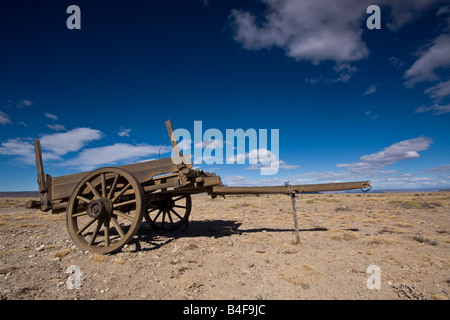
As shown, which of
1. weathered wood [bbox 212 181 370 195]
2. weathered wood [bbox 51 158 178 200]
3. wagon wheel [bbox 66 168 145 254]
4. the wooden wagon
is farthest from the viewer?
weathered wood [bbox 212 181 370 195]

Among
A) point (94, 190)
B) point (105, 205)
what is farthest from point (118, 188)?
point (105, 205)

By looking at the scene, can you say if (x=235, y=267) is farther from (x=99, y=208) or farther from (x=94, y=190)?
(x=94, y=190)

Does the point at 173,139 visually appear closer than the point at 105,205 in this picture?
Yes

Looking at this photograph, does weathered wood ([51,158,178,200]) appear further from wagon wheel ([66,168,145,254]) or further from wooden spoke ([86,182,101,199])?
wooden spoke ([86,182,101,199])

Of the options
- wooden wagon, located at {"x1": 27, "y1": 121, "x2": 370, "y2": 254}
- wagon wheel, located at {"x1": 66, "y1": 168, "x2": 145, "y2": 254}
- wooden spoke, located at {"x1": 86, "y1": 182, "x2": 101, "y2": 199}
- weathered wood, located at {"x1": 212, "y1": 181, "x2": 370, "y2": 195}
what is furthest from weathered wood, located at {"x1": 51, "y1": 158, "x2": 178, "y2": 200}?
weathered wood, located at {"x1": 212, "y1": 181, "x2": 370, "y2": 195}

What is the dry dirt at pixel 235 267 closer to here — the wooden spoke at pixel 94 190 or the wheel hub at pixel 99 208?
the wheel hub at pixel 99 208

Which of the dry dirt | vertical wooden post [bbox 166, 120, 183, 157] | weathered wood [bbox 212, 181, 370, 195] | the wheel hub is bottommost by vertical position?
the dry dirt

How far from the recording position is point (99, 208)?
18.4ft

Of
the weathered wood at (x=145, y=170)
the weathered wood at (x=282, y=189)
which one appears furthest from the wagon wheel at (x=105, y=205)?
the weathered wood at (x=282, y=189)

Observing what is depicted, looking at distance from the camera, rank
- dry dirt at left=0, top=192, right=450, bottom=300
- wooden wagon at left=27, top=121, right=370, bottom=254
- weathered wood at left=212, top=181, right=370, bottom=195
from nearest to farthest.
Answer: dry dirt at left=0, top=192, right=450, bottom=300
wooden wagon at left=27, top=121, right=370, bottom=254
weathered wood at left=212, top=181, right=370, bottom=195

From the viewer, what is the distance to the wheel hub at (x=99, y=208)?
5.59m

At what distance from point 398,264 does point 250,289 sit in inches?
143

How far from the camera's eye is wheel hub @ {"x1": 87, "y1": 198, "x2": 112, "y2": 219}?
5.59m

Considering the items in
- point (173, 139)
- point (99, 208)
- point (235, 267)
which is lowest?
point (235, 267)
